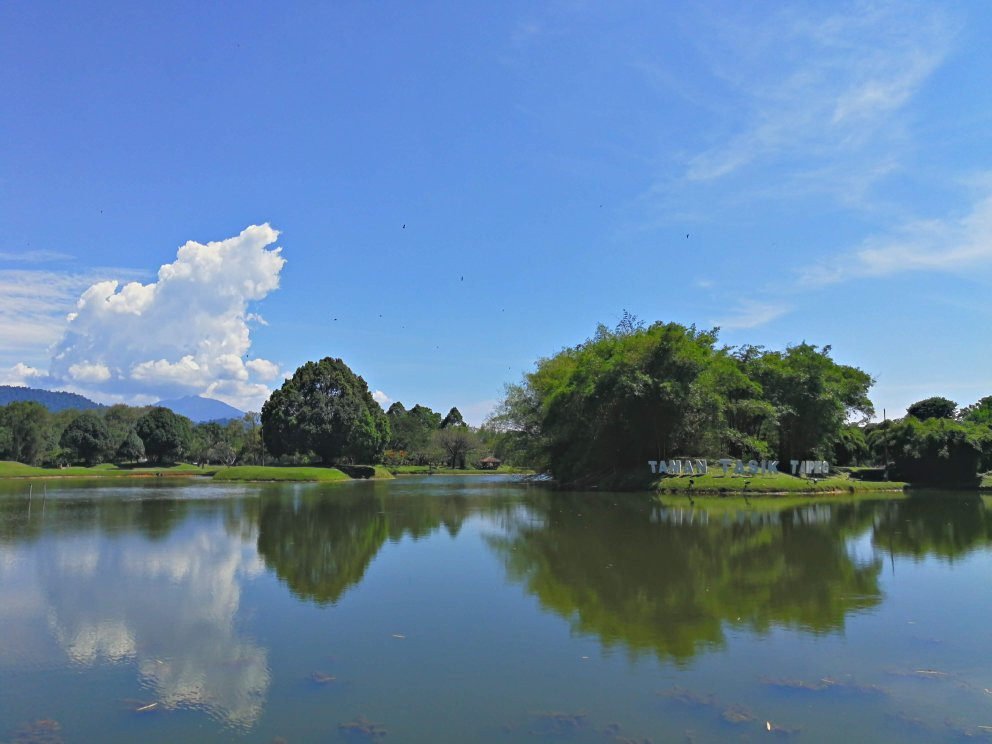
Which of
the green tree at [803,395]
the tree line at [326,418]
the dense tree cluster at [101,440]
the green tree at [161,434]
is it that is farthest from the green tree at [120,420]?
the green tree at [803,395]

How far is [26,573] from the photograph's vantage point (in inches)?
538

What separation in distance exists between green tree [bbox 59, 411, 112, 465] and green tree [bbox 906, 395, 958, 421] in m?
91.6

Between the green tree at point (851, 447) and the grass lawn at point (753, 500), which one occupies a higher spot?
the green tree at point (851, 447)

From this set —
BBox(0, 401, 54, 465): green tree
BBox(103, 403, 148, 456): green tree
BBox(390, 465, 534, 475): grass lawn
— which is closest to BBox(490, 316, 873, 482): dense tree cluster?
BBox(390, 465, 534, 475): grass lawn

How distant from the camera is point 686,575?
43.6 ft

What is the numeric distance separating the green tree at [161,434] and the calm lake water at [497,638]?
239 feet

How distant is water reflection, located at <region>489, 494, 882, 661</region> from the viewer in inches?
381

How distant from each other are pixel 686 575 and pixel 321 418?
63.3 metres

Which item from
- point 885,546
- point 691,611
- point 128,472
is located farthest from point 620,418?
point 128,472

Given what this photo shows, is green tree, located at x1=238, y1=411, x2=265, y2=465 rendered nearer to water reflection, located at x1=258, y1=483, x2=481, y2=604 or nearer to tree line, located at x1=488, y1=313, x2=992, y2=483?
tree line, located at x1=488, y1=313, x2=992, y2=483

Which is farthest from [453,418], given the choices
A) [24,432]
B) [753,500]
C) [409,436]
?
[753,500]

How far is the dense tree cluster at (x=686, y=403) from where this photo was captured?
4034 centimetres

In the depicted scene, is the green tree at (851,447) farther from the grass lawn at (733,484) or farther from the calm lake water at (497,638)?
the calm lake water at (497,638)

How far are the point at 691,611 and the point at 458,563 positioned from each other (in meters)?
6.32
